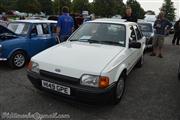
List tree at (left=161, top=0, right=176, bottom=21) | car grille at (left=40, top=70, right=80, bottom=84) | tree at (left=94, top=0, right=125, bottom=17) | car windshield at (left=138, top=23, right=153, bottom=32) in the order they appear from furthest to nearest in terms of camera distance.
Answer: tree at (left=161, top=0, right=176, bottom=21) < tree at (left=94, top=0, right=125, bottom=17) < car windshield at (left=138, top=23, right=153, bottom=32) < car grille at (left=40, top=70, right=80, bottom=84)

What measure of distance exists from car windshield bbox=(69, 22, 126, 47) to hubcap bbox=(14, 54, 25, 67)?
2.15 meters

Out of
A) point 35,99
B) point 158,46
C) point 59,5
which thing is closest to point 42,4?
point 59,5

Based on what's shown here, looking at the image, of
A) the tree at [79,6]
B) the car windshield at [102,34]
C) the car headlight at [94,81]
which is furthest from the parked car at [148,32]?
the tree at [79,6]

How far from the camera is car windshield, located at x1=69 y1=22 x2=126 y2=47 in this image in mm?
4863

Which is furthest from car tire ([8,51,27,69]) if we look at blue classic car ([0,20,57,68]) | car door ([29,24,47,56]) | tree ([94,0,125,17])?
tree ([94,0,125,17])

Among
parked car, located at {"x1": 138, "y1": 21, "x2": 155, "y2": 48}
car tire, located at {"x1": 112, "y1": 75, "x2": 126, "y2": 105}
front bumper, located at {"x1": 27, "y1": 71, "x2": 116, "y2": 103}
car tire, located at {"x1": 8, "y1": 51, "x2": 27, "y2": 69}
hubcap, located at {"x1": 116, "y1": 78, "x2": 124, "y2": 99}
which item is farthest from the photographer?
parked car, located at {"x1": 138, "y1": 21, "x2": 155, "y2": 48}

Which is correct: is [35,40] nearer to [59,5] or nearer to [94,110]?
[94,110]

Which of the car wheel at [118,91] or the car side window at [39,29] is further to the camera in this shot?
the car side window at [39,29]

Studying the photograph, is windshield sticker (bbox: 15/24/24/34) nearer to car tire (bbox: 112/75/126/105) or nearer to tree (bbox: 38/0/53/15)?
car tire (bbox: 112/75/126/105)

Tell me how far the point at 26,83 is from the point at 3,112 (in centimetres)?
157

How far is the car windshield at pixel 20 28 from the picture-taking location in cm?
686

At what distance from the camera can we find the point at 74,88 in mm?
3578

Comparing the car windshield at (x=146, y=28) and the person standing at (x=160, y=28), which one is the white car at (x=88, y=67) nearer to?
the person standing at (x=160, y=28)

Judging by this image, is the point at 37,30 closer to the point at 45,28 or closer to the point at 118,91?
the point at 45,28
